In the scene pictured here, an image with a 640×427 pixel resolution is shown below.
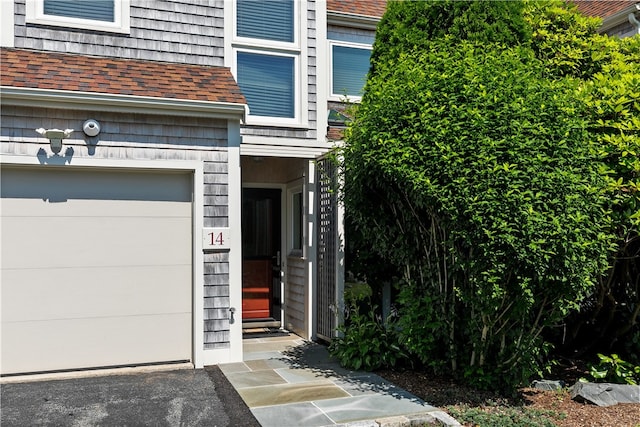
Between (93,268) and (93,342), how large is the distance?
2.66 feet

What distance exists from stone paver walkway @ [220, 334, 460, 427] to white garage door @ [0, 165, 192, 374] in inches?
42.5

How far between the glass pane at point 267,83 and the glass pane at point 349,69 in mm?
1213

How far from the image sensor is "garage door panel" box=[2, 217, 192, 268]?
19.2 ft

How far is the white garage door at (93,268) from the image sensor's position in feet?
19.2

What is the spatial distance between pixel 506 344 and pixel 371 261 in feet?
8.16

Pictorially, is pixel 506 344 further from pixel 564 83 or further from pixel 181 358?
pixel 181 358

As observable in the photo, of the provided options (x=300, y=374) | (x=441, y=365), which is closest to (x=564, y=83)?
(x=441, y=365)

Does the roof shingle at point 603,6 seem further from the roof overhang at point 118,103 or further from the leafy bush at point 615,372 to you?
the roof overhang at point 118,103

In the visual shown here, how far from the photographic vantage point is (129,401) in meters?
5.11

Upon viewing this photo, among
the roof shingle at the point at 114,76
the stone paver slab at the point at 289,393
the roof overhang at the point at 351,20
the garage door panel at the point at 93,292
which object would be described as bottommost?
the stone paver slab at the point at 289,393

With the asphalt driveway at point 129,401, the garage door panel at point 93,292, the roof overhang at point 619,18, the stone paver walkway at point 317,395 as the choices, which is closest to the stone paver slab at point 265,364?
the stone paver walkway at point 317,395

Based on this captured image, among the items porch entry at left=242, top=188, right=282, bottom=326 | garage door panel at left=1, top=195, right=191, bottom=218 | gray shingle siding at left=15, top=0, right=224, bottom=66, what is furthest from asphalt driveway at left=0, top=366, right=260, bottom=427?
gray shingle siding at left=15, top=0, right=224, bottom=66

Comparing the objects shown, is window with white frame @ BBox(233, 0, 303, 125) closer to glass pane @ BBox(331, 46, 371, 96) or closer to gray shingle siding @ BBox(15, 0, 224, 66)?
gray shingle siding @ BBox(15, 0, 224, 66)

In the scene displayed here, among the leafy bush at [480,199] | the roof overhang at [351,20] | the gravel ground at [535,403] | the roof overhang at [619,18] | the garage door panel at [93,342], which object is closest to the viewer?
the leafy bush at [480,199]
